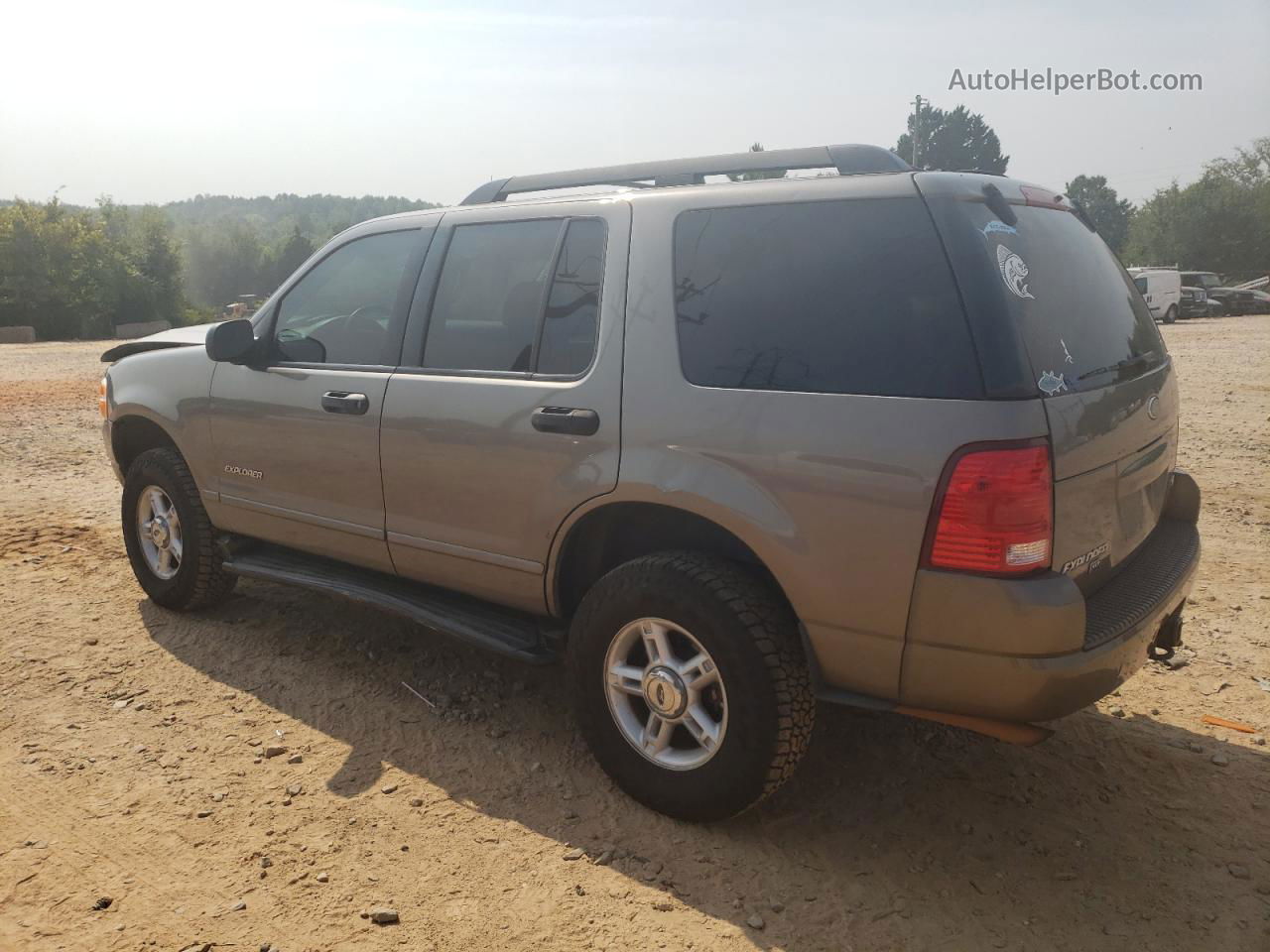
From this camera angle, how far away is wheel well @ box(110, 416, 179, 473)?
5055 mm

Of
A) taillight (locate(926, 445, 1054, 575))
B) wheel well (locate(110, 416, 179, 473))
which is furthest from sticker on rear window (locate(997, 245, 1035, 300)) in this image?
wheel well (locate(110, 416, 179, 473))

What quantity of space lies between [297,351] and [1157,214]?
69.7 meters

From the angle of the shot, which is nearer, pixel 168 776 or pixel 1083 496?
pixel 1083 496

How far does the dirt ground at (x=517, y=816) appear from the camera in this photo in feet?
8.92

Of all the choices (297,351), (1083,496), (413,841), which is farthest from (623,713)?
(297,351)

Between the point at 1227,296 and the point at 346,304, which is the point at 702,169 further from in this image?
the point at 1227,296

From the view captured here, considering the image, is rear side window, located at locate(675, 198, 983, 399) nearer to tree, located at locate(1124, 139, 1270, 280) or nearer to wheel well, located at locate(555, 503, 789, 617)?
wheel well, located at locate(555, 503, 789, 617)

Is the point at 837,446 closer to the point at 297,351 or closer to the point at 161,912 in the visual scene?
the point at 161,912

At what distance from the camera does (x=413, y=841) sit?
3111mm

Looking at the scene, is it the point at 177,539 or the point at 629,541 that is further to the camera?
A: the point at 177,539

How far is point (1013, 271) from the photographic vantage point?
2.72 meters

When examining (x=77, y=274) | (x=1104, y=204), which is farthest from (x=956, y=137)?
(x=77, y=274)

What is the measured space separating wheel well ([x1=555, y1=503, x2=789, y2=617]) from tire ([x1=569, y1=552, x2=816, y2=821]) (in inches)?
4.9

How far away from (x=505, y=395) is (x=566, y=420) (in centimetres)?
32
